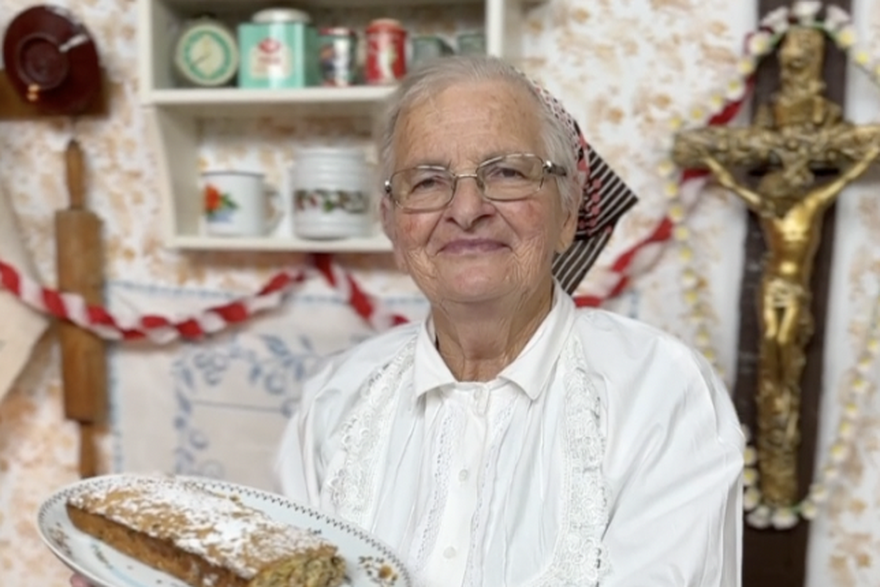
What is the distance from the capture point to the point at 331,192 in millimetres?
1273

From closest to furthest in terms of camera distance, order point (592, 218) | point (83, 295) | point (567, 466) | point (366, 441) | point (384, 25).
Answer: point (567, 466) < point (366, 441) < point (592, 218) < point (384, 25) < point (83, 295)

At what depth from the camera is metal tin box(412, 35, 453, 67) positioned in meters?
1.26

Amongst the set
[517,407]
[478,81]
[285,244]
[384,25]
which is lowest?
[517,407]

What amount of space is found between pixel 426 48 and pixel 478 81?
1.31ft

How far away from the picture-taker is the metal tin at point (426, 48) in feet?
4.14

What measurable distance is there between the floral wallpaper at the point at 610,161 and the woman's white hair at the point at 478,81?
15.8 inches

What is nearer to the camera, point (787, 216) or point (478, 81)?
point (478, 81)

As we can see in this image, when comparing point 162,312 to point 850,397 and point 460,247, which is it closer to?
point 460,247

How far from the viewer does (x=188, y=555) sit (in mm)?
768

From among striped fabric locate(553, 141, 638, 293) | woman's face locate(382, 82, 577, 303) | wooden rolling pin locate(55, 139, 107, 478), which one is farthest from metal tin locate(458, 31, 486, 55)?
wooden rolling pin locate(55, 139, 107, 478)

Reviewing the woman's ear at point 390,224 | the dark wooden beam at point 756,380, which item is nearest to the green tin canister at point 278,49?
the woman's ear at point 390,224

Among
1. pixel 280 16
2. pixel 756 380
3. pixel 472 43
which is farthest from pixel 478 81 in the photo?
pixel 756 380

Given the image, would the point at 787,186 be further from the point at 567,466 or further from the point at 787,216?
the point at 567,466

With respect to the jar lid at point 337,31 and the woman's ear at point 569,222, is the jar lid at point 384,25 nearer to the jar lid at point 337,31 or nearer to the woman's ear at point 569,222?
the jar lid at point 337,31
